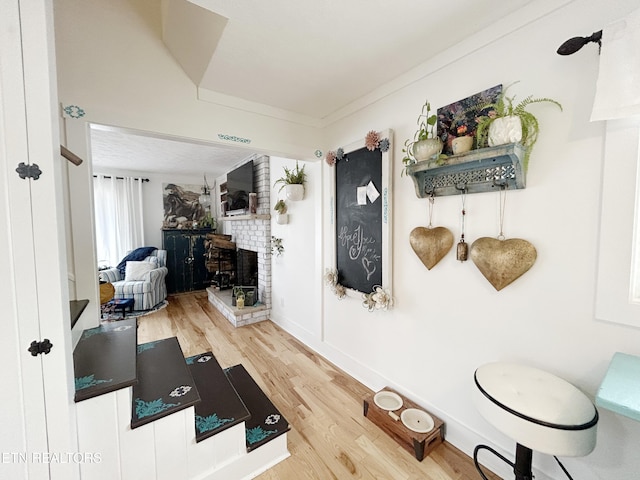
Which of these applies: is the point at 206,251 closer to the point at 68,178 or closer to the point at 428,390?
the point at 68,178

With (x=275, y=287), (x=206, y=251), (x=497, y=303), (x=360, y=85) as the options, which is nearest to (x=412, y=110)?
(x=360, y=85)

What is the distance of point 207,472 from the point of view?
131 centimetres

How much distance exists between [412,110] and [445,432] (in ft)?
6.88

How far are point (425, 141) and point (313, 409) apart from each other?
78.7 inches

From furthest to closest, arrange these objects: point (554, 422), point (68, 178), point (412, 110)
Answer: point (412, 110) < point (68, 178) < point (554, 422)

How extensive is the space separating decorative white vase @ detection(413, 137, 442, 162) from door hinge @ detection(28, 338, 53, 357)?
1885mm

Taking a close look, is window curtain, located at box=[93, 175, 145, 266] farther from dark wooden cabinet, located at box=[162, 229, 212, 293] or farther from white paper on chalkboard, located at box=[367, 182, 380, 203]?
white paper on chalkboard, located at box=[367, 182, 380, 203]

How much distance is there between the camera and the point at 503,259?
1.25 m

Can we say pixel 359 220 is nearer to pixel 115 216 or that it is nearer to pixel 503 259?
pixel 503 259

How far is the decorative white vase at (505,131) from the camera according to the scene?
3.75 ft

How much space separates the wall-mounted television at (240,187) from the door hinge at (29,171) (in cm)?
296

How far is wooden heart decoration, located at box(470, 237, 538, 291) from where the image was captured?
1212 millimetres

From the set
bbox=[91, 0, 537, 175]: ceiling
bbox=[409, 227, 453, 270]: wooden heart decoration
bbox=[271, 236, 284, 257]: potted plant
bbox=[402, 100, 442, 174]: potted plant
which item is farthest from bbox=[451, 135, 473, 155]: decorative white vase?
bbox=[271, 236, 284, 257]: potted plant

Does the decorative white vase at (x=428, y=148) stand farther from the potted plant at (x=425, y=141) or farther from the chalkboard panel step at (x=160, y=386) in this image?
the chalkboard panel step at (x=160, y=386)
